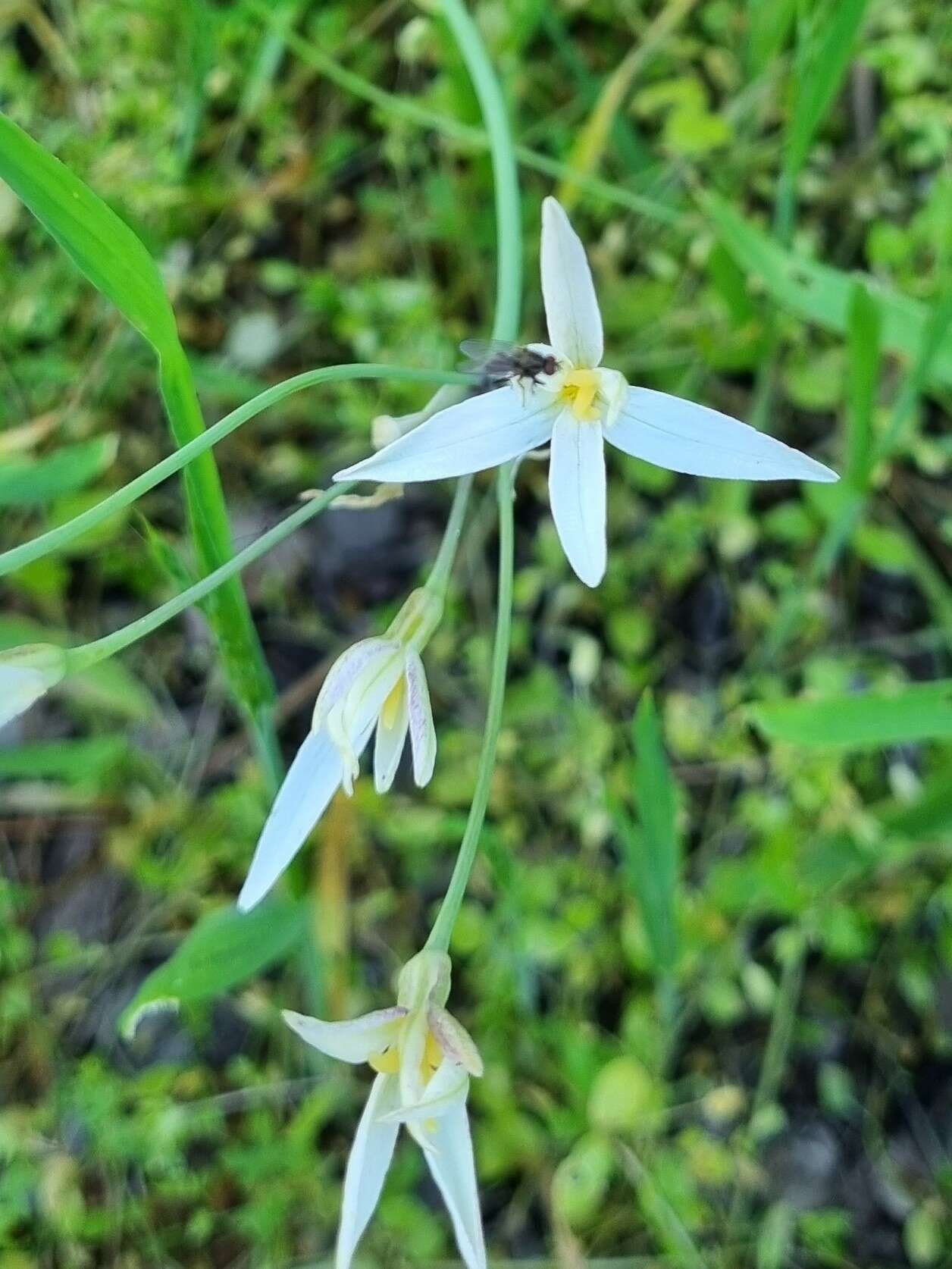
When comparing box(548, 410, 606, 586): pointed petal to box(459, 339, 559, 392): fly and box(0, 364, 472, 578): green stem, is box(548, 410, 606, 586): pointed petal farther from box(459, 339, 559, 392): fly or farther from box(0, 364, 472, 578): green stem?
box(0, 364, 472, 578): green stem

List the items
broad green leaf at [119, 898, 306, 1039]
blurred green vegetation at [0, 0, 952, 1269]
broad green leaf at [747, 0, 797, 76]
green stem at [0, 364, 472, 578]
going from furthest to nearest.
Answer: blurred green vegetation at [0, 0, 952, 1269] → broad green leaf at [747, 0, 797, 76] → broad green leaf at [119, 898, 306, 1039] → green stem at [0, 364, 472, 578]

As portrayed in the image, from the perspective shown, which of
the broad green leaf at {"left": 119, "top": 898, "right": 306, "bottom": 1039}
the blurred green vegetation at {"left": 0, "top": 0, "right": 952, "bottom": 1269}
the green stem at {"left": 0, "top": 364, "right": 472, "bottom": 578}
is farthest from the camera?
the blurred green vegetation at {"left": 0, "top": 0, "right": 952, "bottom": 1269}

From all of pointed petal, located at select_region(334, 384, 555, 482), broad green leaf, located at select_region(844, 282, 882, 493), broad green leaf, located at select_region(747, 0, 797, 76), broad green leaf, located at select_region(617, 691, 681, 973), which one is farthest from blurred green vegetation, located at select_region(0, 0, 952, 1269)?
pointed petal, located at select_region(334, 384, 555, 482)

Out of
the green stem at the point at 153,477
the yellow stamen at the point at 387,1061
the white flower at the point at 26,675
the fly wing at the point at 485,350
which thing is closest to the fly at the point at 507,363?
the fly wing at the point at 485,350

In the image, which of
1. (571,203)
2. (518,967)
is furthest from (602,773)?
(571,203)

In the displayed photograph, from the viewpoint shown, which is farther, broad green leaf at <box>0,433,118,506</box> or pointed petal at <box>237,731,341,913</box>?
broad green leaf at <box>0,433,118,506</box>

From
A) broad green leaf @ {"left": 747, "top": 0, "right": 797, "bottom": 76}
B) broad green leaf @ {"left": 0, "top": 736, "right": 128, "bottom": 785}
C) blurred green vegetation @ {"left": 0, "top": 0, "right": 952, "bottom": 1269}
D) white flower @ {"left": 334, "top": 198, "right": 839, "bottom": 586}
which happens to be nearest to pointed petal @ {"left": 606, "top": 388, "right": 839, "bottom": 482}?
white flower @ {"left": 334, "top": 198, "right": 839, "bottom": 586}

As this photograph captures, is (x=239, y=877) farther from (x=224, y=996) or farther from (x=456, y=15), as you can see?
(x=456, y=15)

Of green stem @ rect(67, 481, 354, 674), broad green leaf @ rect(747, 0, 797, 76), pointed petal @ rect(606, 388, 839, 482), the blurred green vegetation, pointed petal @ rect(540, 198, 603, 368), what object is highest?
broad green leaf @ rect(747, 0, 797, 76)

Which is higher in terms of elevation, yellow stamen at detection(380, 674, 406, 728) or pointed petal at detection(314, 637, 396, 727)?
pointed petal at detection(314, 637, 396, 727)
